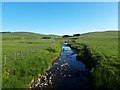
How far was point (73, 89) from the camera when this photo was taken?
26281 millimetres

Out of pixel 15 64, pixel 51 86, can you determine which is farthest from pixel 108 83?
pixel 15 64

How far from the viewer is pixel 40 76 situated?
32594 millimetres

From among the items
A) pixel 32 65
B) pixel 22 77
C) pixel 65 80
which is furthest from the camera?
pixel 32 65

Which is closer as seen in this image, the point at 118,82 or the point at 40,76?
the point at 118,82

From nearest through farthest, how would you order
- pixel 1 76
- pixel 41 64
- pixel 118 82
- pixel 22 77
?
1. pixel 118 82
2. pixel 1 76
3. pixel 22 77
4. pixel 41 64

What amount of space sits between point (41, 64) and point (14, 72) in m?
8.95

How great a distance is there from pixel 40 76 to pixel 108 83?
11.9 m

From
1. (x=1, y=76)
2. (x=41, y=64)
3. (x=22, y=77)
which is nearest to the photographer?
(x=1, y=76)

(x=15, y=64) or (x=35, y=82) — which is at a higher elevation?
(x=15, y=64)

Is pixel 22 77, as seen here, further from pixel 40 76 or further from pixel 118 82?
pixel 118 82

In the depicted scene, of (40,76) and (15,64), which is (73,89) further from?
(15,64)

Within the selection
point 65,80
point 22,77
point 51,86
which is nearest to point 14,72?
point 22,77

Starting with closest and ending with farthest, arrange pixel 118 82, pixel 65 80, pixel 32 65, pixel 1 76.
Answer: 1. pixel 118 82
2. pixel 1 76
3. pixel 65 80
4. pixel 32 65

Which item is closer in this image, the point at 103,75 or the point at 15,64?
the point at 103,75
